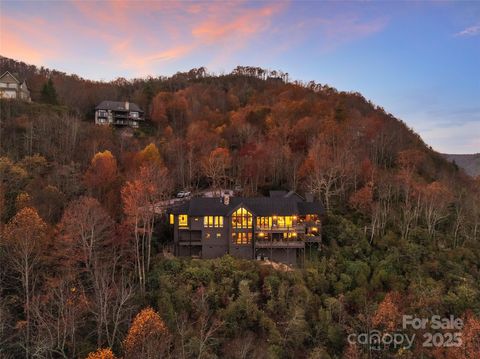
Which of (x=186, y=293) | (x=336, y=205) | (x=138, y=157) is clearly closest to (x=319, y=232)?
(x=336, y=205)

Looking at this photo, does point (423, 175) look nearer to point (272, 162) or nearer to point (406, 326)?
point (272, 162)

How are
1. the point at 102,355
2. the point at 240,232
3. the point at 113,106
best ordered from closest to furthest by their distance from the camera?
the point at 102,355 < the point at 240,232 < the point at 113,106

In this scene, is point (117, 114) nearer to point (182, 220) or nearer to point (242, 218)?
point (182, 220)

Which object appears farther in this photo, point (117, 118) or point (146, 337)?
point (117, 118)

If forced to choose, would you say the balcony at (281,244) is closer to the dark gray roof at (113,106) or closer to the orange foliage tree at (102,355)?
the orange foliage tree at (102,355)

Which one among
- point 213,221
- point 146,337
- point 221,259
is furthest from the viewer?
point 213,221

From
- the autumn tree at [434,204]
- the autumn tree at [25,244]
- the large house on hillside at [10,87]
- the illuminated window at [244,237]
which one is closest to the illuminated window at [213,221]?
the illuminated window at [244,237]

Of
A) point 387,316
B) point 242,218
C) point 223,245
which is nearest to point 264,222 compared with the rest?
point 242,218
